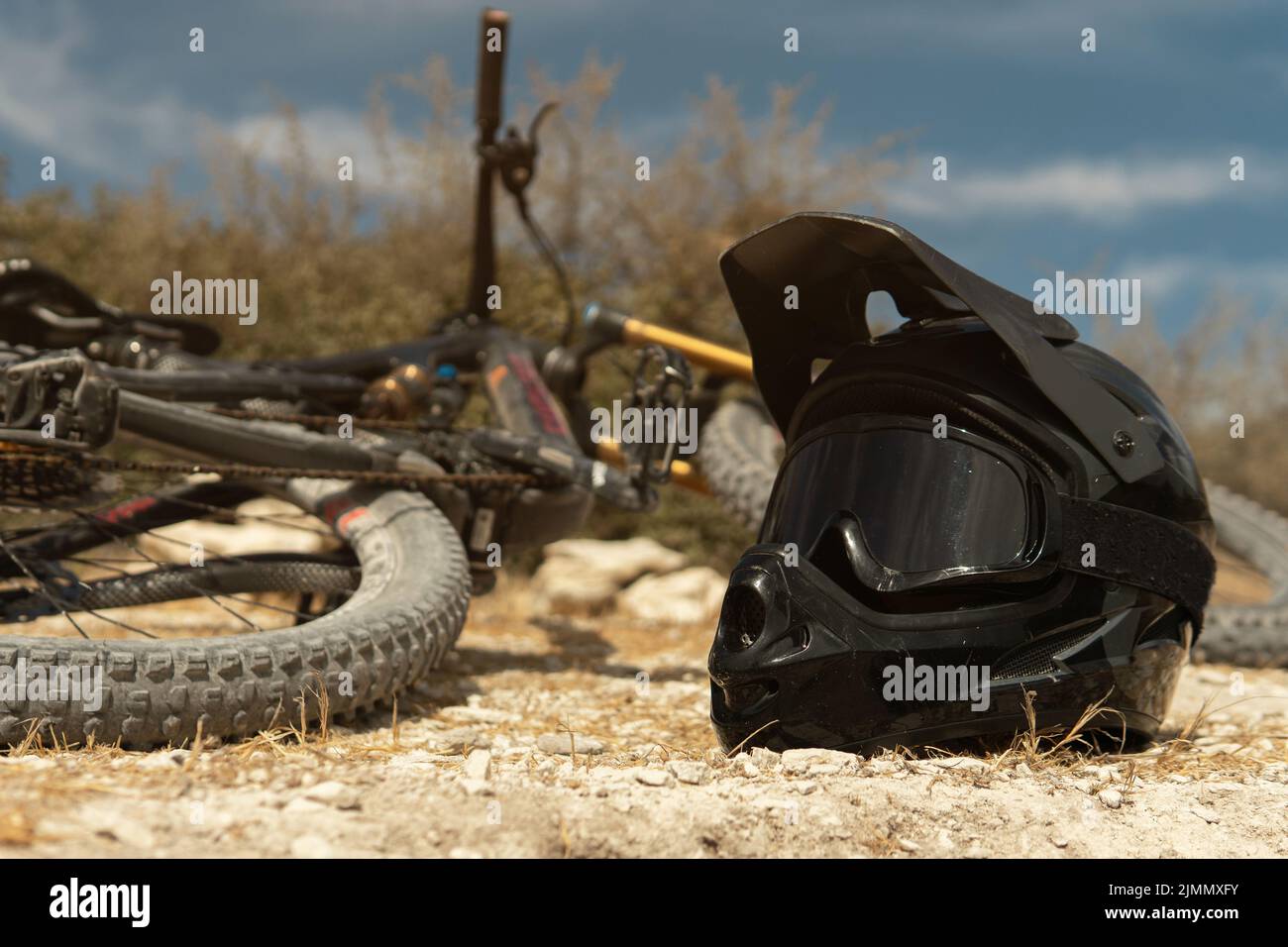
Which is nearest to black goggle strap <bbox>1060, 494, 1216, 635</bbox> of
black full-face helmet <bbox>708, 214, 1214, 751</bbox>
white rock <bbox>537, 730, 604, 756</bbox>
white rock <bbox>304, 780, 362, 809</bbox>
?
black full-face helmet <bbox>708, 214, 1214, 751</bbox>

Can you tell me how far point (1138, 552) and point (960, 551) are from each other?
0.44m

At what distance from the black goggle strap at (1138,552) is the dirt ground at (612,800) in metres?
0.37

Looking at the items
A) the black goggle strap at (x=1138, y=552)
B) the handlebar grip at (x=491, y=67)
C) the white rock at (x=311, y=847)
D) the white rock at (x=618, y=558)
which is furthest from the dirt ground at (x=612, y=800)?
the white rock at (x=618, y=558)

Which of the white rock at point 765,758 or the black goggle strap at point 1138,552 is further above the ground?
the black goggle strap at point 1138,552

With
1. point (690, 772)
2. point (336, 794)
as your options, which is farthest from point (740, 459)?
point (336, 794)

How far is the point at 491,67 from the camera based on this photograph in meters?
4.71

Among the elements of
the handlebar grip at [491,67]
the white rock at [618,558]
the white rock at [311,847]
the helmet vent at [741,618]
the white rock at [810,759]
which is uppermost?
the handlebar grip at [491,67]

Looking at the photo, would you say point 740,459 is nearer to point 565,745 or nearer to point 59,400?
point 565,745

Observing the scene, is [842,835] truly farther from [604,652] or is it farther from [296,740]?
[604,652]

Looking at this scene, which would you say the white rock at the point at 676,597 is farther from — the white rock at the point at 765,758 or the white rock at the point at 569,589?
the white rock at the point at 765,758

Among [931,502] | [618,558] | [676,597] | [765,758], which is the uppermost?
[931,502]

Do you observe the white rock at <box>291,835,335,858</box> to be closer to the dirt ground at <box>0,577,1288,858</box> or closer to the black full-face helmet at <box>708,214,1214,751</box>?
the dirt ground at <box>0,577,1288,858</box>

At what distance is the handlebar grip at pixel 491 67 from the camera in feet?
15.2
